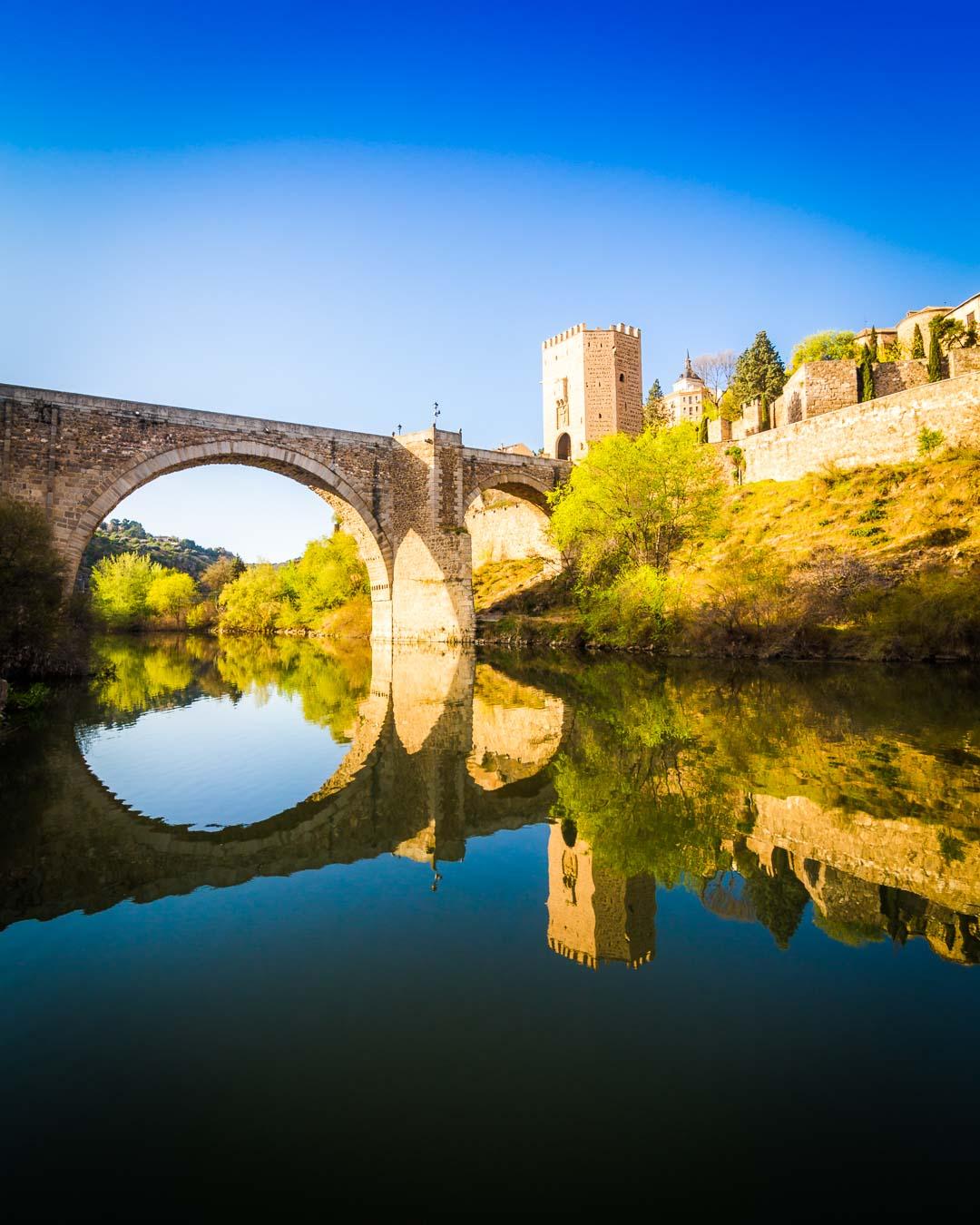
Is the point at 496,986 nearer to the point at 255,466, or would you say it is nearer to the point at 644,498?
the point at 644,498

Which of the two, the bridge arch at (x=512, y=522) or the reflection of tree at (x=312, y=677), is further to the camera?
the bridge arch at (x=512, y=522)

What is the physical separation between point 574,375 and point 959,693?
118 ft

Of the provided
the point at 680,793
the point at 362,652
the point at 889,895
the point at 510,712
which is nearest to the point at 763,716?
the point at 510,712

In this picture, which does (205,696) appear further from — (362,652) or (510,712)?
(362,652)

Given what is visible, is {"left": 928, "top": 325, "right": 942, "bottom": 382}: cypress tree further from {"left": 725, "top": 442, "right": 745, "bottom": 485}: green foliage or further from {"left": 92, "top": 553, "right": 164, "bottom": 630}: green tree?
{"left": 92, "top": 553, "right": 164, "bottom": 630}: green tree

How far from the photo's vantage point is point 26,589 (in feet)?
44.3

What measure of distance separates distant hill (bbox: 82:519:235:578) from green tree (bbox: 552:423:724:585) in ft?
105

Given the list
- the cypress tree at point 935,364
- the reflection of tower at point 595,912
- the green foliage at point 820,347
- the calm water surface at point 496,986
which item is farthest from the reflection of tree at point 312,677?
the green foliage at point 820,347

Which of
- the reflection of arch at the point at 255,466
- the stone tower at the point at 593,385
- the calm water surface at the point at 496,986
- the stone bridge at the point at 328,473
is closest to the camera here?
the calm water surface at the point at 496,986

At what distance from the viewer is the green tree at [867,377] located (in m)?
38.1

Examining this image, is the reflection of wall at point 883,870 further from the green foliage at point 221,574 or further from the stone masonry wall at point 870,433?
the green foliage at point 221,574

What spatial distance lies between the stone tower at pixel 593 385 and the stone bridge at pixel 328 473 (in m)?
9.19

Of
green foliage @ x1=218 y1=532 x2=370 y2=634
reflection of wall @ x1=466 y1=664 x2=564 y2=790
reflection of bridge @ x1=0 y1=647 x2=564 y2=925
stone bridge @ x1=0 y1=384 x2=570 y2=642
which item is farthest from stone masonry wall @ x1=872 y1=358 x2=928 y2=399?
reflection of bridge @ x1=0 y1=647 x2=564 y2=925

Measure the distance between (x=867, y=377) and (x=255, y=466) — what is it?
30.8 metres
